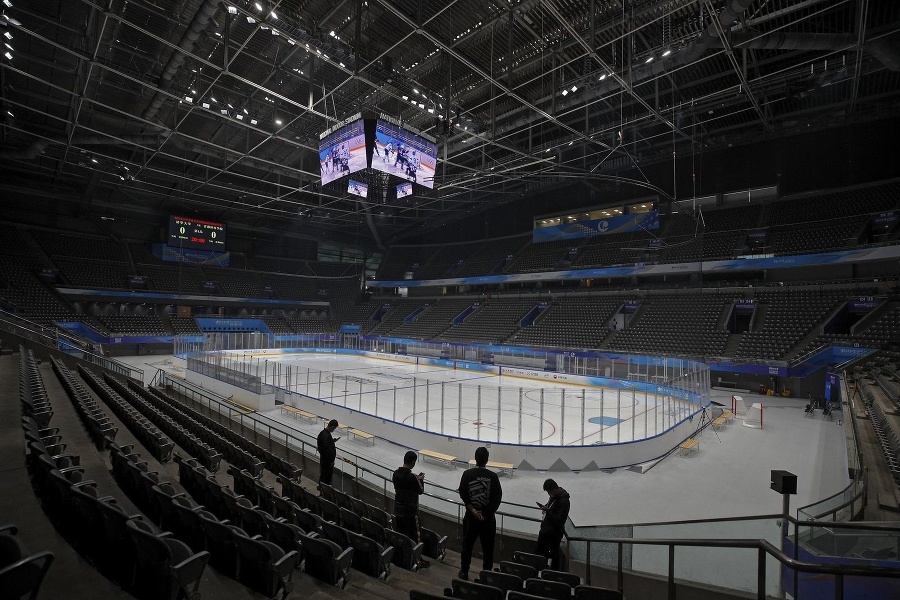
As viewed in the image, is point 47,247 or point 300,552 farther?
point 47,247

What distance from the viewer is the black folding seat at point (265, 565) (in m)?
3.00

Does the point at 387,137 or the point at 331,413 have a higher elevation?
the point at 387,137

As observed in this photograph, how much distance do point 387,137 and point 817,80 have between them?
704 inches

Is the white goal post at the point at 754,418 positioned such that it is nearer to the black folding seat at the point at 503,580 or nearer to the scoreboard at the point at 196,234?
the black folding seat at the point at 503,580

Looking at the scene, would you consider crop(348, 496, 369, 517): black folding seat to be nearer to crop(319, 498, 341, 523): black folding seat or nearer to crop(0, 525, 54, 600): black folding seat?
crop(319, 498, 341, 523): black folding seat

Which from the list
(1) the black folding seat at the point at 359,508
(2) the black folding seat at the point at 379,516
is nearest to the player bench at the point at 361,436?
(1) the black folding seat at the point at 359,508

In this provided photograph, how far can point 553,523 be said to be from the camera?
174 inches

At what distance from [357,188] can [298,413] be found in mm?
9346

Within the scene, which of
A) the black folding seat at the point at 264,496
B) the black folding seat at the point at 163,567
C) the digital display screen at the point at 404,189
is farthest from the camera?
the digital display screen at the point at 404,189

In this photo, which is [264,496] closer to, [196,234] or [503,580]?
[503,580]

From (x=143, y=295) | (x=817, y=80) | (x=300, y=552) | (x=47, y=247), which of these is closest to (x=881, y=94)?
(x=817, y=80)

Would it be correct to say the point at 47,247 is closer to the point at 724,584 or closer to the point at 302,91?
the point at 302,91

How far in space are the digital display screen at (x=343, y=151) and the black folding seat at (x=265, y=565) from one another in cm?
1322

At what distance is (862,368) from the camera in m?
15.9
